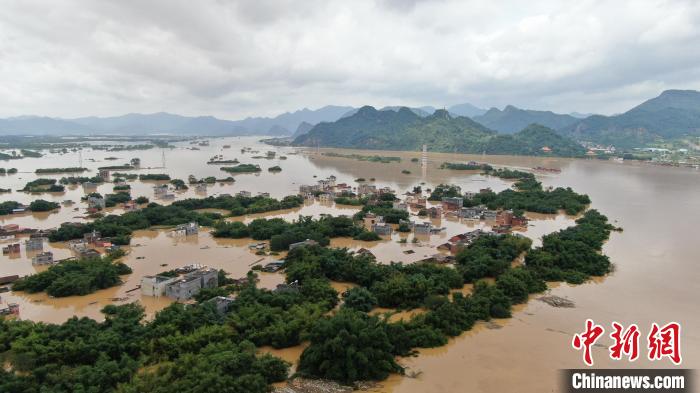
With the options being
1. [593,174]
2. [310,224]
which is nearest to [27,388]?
[310,224]

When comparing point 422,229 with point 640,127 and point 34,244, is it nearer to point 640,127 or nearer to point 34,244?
point 34,244

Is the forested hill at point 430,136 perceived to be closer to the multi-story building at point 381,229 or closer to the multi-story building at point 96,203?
the multi-story building at point 381,229

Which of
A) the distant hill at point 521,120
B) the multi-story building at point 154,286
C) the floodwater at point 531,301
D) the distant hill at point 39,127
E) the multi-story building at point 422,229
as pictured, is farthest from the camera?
the distant hill at point 39,127

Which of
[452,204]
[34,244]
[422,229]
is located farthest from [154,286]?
[452,204]

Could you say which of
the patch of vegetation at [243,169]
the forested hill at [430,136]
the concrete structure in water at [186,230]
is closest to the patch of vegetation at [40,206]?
the concrete structure in water at [186,230]

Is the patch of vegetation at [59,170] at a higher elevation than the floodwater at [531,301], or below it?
higher

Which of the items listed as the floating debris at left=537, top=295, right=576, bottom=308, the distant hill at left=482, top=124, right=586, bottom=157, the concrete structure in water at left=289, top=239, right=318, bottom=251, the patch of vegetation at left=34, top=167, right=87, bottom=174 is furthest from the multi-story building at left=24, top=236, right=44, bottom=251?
the distant hill at left=482, top=124, right=586, bottom=157
